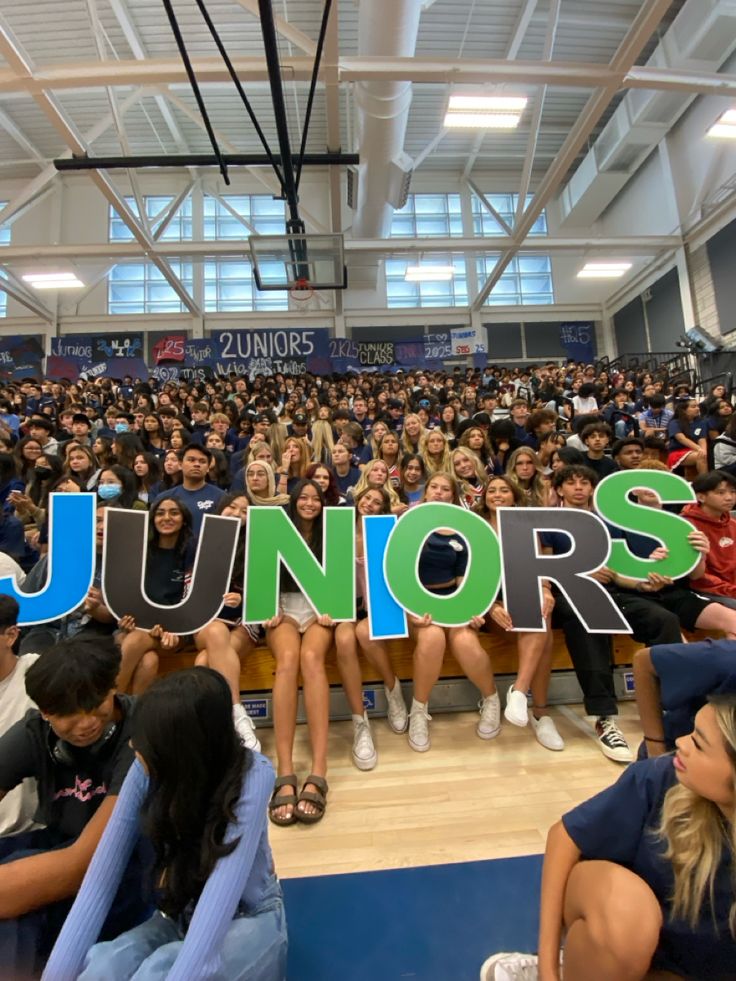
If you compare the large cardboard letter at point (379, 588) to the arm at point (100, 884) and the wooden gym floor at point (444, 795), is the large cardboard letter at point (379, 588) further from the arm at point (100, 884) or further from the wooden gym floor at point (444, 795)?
the arm at point (100, 884)

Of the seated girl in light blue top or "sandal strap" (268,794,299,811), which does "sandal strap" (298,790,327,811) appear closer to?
"sandal strap" (268,794,299,811)

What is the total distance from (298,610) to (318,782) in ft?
2.59

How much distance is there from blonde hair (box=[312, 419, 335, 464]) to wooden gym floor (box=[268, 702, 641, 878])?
3356 mm

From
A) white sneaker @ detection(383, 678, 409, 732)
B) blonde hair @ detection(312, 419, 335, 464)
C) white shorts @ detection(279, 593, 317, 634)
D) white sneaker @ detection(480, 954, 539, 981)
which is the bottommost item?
white sneaker @ detection(480, 954, 539, 981)

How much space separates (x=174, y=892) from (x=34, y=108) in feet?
53.7

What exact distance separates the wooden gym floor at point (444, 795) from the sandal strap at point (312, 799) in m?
0.05

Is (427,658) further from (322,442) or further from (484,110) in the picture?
(484,110)

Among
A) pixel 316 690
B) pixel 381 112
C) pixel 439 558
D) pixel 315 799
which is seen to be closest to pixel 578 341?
pixel 381 112

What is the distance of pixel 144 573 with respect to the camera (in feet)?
8.16

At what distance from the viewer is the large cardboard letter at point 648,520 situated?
2.62 m

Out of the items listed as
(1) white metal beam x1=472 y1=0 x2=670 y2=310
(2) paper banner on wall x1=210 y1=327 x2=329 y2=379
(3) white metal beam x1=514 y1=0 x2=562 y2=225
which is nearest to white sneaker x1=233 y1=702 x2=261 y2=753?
(1) white metal beam x1=472 y1=0 x2=670 y2=310

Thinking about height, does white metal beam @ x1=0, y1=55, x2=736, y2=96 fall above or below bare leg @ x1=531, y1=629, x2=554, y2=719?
above

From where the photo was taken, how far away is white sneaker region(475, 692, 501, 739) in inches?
95.9

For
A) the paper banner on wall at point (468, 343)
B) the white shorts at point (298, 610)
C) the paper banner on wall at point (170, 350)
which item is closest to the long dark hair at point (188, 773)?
the white shorts at point (298, 610)
